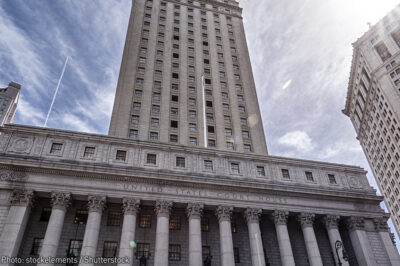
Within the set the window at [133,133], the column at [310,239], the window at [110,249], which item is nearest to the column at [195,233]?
the window at [110,249]

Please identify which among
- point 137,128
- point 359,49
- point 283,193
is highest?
point 359,49

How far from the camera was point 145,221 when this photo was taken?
3106 centimetres

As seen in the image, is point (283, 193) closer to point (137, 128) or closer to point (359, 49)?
point (137, 128)

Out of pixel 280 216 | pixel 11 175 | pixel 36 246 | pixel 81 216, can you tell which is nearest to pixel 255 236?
pixel 280 216

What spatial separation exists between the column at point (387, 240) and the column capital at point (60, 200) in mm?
34643

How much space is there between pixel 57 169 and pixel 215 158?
1716 centimetres

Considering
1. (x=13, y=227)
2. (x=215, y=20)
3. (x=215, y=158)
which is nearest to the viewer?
(x=13, y=227)

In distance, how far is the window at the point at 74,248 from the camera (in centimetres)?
2729

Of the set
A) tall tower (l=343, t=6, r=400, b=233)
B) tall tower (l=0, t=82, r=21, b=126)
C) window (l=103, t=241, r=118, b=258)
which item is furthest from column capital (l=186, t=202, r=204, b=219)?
tall tower (l=0, t=82, r=21, b=126)

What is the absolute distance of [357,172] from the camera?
39438 mm

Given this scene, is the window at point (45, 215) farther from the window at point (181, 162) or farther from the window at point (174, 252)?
the window at point (181, 162)

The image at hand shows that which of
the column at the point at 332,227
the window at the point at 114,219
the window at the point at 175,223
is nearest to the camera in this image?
the window at the point at 114,219

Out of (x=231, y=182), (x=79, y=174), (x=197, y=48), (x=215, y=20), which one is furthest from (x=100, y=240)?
(x=215, y=20)

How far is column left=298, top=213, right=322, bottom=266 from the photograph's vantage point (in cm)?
2991
